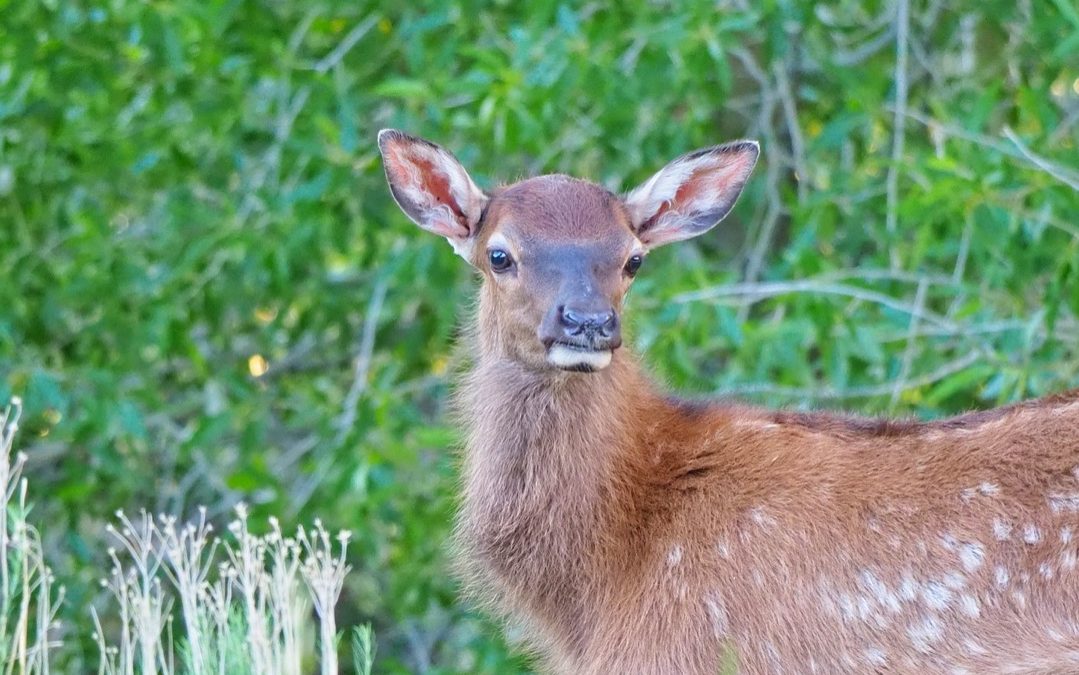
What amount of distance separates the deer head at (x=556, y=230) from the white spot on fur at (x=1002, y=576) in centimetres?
143

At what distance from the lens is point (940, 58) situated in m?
10.4

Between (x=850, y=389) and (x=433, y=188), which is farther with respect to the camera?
(x=850, y=389)

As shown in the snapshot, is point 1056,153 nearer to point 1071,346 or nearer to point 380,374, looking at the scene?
point 1071,346

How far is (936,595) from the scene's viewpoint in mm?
5332

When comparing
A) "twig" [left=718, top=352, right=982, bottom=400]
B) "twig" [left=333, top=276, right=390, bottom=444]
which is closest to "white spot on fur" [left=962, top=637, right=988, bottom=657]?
"twig" [left=718, top=352, right=982, bottom=400]

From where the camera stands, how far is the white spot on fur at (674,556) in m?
5.62

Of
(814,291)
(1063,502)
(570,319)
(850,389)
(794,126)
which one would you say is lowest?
(850,389)

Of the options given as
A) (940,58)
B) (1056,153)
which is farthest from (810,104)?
(1056,153)

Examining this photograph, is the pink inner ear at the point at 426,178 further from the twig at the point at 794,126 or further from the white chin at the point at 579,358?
the twig at the point at 794,126

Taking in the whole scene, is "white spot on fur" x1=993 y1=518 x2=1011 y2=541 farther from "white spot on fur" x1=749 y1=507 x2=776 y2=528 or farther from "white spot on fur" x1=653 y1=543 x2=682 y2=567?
"white spot on fur" x1=653 y1=543 x2=682 y2=567

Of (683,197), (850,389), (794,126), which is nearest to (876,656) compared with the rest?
(683,197)

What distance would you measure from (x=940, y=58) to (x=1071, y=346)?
2.61 m

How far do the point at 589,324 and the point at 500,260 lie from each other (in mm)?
630

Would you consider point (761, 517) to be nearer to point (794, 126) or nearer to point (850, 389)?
point (850, 389)
